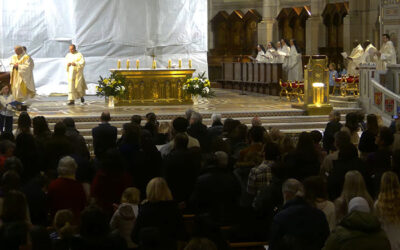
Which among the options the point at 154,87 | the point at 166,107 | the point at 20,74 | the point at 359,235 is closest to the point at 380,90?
the point at 166,107

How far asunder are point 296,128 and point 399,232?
38.0 feet

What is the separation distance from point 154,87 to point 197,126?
32.9ft

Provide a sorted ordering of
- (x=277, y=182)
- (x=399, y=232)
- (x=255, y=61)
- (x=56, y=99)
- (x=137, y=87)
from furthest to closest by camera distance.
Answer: (x=255, y=61) → (x=56, y=99) → (x=137, y=87) → (x=277, y=182) → (x=399, y=232)

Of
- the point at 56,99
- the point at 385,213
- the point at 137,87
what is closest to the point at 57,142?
the point at 385,213

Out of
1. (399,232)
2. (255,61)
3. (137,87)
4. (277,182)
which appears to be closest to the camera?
(399,232)

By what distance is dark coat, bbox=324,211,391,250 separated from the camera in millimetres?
5117

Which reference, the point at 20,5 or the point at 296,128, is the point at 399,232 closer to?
the point at 296,128

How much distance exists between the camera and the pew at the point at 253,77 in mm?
24328

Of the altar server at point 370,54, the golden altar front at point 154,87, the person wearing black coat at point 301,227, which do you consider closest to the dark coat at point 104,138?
the person wearing black coat at point 301,227

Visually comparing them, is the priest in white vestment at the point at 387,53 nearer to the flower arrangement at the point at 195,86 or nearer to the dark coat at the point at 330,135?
the flower arrangement at the point at 195,86

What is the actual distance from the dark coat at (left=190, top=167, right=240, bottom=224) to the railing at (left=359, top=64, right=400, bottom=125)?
38.3 feet

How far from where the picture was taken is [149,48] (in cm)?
2356

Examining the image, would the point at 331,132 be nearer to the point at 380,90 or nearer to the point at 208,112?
the point at 208,112

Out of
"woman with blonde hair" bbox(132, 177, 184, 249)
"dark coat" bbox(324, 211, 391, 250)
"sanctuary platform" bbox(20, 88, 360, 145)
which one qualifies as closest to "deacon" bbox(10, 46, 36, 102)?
"sanctuary platform" bbox(20, 88, 360, 145)
